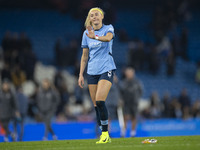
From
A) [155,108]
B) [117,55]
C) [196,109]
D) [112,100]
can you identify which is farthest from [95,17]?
[117,55]

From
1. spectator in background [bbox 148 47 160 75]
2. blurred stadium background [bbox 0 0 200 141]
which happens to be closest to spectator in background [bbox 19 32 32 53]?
blurred stadium background [bbox 0 0 200 141]

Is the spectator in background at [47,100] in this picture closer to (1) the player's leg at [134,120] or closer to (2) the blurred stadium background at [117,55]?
(2) the blurred stadium background at [117,55]

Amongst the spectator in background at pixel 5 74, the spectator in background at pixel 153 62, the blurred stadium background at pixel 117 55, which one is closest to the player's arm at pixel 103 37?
the blurred stadium background at pixel 117 55

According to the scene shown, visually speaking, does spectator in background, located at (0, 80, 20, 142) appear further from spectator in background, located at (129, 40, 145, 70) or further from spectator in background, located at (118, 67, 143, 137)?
spectator in background, located at (129, 40, 145, 70)

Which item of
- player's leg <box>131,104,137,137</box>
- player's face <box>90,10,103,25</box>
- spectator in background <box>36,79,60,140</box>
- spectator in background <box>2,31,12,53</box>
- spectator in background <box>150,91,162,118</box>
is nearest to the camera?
player's face <box>90,10,103,25</box>

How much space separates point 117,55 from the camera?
81.6 feet

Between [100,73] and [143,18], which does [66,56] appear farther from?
[100,73]

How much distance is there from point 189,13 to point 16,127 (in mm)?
14834

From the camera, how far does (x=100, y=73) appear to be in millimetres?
8250

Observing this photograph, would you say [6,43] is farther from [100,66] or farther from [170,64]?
[100,66]

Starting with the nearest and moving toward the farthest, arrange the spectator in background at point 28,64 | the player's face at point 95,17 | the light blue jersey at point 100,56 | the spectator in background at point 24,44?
the light blue jersey at point 100,56
the player's face at point 95,17
the spectator in background at point 28,64
the spectator in background at point 24,44

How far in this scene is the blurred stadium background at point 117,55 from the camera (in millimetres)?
19406

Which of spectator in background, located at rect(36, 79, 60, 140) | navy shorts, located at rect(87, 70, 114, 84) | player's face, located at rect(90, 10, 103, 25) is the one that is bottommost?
spectator in background, located at rect(36, 79, 60, 140)

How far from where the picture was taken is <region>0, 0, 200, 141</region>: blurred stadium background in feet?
63.7
